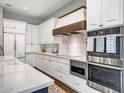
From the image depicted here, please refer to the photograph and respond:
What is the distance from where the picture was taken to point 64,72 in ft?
10.1

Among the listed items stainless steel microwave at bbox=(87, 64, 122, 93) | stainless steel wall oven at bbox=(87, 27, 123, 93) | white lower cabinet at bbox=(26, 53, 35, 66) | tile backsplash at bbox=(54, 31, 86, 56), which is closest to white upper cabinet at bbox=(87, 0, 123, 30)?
stainless steel wall oven at bbox=(87, 27, 123, 93)

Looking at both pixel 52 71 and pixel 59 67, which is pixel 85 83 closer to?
pixel 59 67

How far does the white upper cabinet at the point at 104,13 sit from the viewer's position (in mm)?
1612

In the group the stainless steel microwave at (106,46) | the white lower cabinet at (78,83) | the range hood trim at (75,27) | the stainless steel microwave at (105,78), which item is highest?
the range hood trim at (75,27)

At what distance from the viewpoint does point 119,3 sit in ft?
5.26

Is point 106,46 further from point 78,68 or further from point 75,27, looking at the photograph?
point 75,27

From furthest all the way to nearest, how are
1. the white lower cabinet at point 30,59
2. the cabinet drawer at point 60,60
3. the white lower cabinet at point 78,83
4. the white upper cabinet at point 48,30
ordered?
1. the white lower cabinet at point 30,59
2. the white upper cabinet at point 48,30
3. the cabinet drawer at point 60,60
4. the white lower cabinet at point 78,83

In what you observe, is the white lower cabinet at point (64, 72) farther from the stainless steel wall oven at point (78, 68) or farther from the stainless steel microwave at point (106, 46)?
the stainless steel microwave at point (106, 46)

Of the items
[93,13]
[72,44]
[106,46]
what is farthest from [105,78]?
[72,44]

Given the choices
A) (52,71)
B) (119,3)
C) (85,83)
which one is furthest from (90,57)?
(52,71)

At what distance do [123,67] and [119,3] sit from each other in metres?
1.05

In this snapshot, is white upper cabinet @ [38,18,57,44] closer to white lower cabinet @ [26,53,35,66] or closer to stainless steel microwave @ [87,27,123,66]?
white lower cabinet @ [26,53,35,66]

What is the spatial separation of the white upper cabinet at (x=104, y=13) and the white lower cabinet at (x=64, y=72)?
135 centimetres

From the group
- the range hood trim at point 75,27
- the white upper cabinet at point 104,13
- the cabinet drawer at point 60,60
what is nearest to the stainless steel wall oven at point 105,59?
the white upper cabinet at point 104,13
